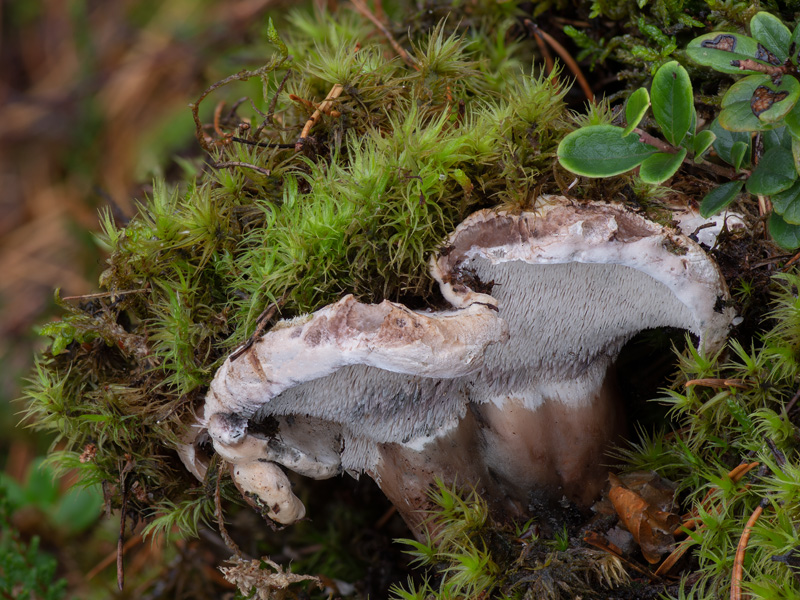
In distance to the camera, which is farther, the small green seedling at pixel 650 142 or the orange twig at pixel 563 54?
the orange twig at pixel 563 54

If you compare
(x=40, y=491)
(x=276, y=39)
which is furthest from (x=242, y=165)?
(x=40, y=491)

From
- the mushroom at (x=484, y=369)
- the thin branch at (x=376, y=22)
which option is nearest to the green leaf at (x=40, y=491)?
the mushroom at (x=484, y=369)

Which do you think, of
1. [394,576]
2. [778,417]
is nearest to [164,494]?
[394,576]

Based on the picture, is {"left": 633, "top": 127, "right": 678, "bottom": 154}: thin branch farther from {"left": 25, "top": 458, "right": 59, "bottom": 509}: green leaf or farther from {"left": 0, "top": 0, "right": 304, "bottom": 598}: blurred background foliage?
{"left": 25, "top": 458, "right": 59, "bottom": 509}: green leaf

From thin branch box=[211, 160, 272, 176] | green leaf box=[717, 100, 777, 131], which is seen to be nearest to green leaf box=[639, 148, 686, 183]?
green leaf box=[717, 100, 777, 131]

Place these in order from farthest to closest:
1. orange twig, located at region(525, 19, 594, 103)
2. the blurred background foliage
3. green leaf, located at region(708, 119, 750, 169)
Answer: the blurred background foliage < orange twig, located at region(525, 19, 594, 103) < green leaf, located at region(708, 119, 750, 169)

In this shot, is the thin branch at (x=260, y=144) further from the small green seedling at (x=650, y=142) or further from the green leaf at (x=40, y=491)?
the green leaf at (x=40, y=491)

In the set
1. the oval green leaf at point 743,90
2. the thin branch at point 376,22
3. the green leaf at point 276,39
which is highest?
the green leaf at point 276,39

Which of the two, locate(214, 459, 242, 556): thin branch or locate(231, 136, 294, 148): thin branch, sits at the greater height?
locate(231, 136, 294, 148): thin branch

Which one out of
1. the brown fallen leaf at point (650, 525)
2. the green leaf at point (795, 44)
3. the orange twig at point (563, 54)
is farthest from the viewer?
the orange twig at point (563, 54)
